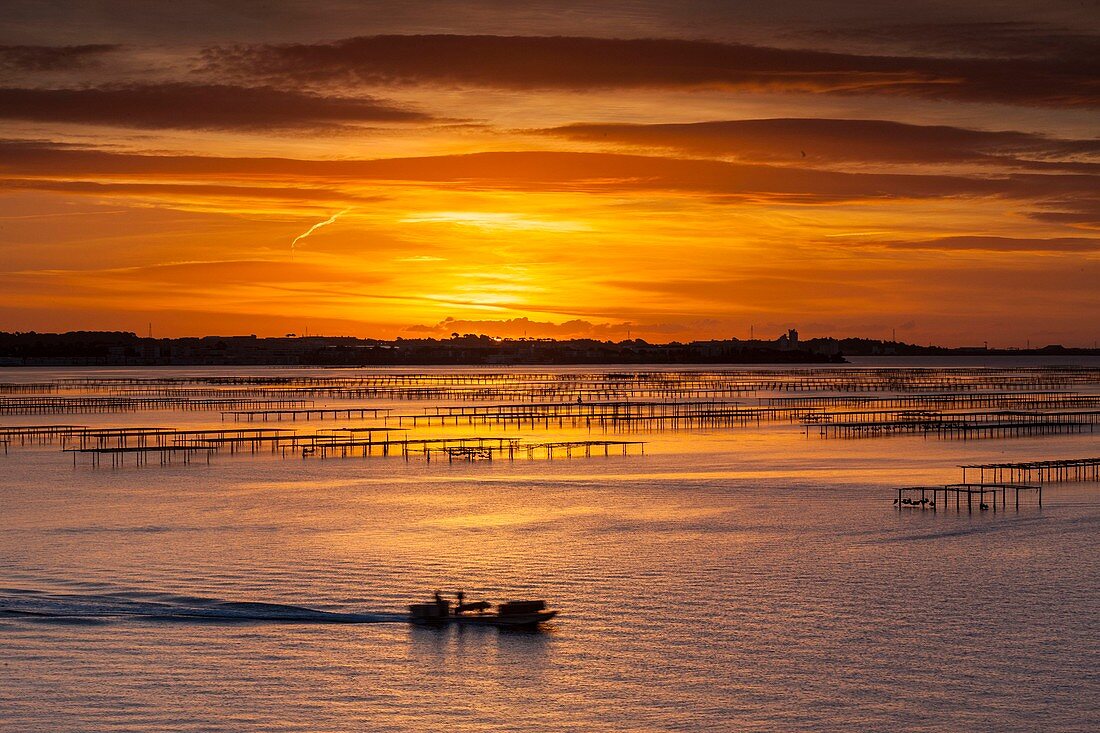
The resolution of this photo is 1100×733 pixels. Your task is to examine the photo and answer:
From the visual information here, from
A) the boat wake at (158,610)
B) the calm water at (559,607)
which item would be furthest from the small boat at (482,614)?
the boat wake at (158,610)

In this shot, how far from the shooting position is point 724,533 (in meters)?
34.9

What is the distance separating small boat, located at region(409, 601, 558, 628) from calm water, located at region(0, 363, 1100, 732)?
35cm

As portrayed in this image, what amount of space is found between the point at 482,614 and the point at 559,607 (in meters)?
1.78

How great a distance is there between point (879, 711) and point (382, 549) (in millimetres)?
16584

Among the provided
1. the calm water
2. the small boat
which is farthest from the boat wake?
the small boat

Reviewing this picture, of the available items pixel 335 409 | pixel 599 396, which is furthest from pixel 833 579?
pixel 599 396

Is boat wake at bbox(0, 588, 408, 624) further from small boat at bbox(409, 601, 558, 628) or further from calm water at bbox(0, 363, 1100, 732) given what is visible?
small boat at bbox(409, 601, 558, 628)

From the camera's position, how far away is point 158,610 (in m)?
25.2

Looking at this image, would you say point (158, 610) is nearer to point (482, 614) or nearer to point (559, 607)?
point (482, 614)

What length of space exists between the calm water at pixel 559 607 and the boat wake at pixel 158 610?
0.08 meters

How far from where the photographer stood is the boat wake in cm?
2467

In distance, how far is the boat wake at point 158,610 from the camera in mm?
24672

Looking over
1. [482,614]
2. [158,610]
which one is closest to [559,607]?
[482,614]

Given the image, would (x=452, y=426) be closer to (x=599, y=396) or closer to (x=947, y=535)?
(x=599, y=396)
